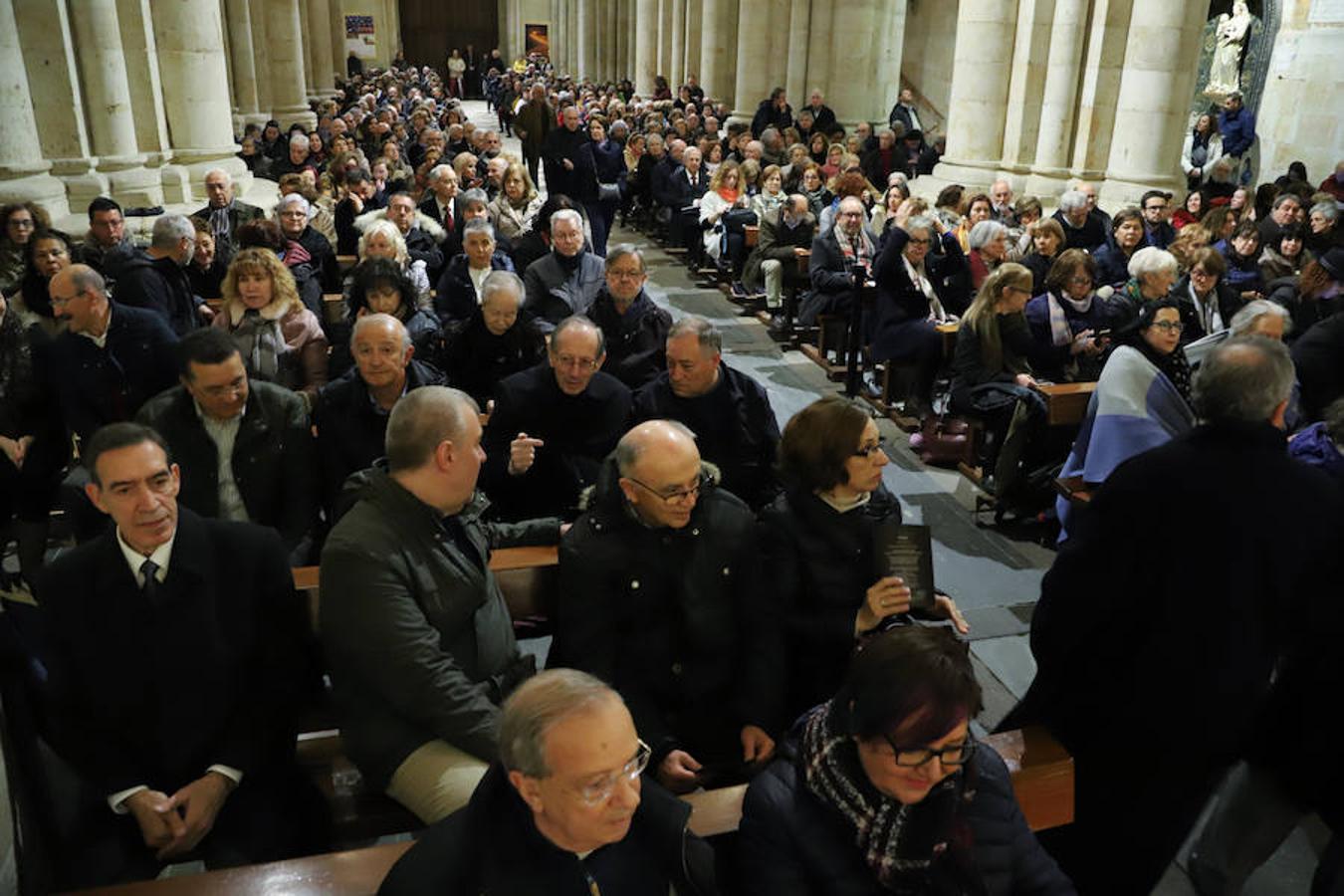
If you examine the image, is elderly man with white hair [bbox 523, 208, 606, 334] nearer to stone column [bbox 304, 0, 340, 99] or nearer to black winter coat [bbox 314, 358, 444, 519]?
black winter coat [bbox 314, 358, 444, 519]

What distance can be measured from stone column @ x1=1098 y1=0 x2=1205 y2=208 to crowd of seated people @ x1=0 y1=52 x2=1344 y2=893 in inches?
111

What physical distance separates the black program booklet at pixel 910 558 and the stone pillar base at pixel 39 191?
7607 mm

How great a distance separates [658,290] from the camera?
12305 mm

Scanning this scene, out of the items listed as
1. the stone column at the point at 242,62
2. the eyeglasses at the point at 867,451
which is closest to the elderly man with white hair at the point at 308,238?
the eyeglasses at the point at 867,451

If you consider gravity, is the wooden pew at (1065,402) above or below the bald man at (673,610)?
below

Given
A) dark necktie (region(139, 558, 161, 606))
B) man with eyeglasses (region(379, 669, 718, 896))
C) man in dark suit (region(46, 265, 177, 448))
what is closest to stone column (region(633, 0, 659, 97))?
man in dark suit (region(46, 265, 177, 448))

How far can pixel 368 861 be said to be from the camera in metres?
2.36

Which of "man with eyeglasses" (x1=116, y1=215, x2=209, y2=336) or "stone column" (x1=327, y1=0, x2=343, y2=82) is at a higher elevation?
"stone column" (x1=327, y1=0, x2=343, y2=82)

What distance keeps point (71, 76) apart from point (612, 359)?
603 cm

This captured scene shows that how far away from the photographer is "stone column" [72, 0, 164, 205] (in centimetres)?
886

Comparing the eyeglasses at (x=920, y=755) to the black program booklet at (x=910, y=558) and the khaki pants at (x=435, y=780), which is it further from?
the khaki pants at (x=435, y=780)

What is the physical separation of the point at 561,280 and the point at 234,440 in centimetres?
334

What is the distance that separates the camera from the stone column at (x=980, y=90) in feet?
37.8

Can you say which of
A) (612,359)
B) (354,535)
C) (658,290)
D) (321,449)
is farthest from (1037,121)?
(354,535)
